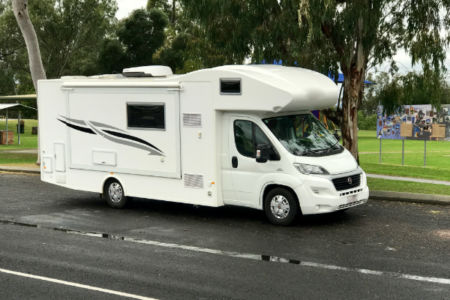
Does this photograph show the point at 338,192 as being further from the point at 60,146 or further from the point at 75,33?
the point at 75,33

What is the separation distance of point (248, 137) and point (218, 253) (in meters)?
2.87

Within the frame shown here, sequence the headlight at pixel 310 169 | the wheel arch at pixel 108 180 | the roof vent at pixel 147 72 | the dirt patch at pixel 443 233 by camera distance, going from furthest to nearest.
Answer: the wheel arch at pixel 108 180 → the roof vent at pixel 147 72 → the headlight at pixel 310 169 → the dirt patch at pixel 443 233

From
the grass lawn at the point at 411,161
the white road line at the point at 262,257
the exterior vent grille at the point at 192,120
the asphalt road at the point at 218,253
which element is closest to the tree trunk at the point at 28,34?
the asphalt road at the point at 218,253

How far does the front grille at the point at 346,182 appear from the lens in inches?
436

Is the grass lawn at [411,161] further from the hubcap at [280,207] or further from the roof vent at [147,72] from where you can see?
the roof vent at [147,72]

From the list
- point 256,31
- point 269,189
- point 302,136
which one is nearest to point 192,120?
point 269,189

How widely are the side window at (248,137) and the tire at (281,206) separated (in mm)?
815

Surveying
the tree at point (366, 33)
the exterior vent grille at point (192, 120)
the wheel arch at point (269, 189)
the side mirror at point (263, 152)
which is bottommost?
the wheel arch at point (269, 189)

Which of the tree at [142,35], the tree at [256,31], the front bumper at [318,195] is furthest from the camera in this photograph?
the tree at [142,35]

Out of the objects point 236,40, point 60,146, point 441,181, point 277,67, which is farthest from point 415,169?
point 60,146

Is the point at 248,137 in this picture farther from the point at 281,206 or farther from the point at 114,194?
the point at 114,194

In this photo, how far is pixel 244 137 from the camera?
11.8 metres

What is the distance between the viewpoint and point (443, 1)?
16.9 meters

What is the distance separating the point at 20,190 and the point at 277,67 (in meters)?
8.25
